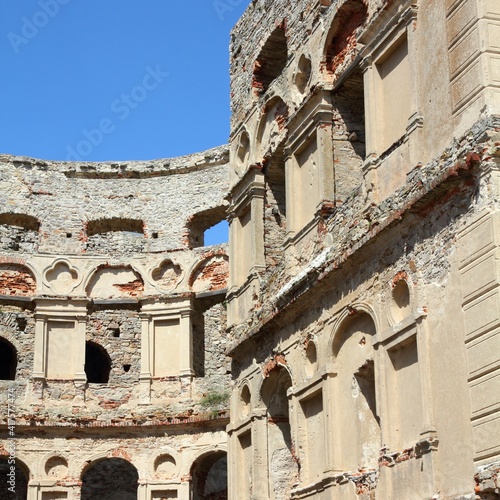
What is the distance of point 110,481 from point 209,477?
223 centimetres

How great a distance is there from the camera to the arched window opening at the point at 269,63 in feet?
51.2

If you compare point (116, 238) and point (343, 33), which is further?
point (116, 238)

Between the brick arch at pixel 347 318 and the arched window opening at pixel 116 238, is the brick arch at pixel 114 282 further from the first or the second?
the brick arch at pixel 347 318

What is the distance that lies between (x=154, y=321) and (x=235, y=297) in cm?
619

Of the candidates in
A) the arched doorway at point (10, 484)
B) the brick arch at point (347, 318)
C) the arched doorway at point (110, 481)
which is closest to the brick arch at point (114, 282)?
the arched doorway at point (110, 481)

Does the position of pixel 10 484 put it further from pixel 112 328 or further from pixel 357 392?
pixel 357 392

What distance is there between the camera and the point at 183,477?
19656 mm

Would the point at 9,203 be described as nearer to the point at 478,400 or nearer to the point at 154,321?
the point at 154,321

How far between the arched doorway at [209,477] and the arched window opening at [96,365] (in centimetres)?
335

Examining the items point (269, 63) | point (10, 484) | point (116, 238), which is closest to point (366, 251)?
point (269, 63)

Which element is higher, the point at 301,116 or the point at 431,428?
the point at 301,116

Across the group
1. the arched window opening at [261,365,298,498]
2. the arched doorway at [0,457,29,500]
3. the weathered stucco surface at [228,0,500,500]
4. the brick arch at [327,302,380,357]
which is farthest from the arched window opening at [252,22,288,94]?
the arched doorway at [0,457,29,500]

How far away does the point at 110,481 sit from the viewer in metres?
22.2

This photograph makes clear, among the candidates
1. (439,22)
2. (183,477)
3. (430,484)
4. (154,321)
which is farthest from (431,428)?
(154,321)
